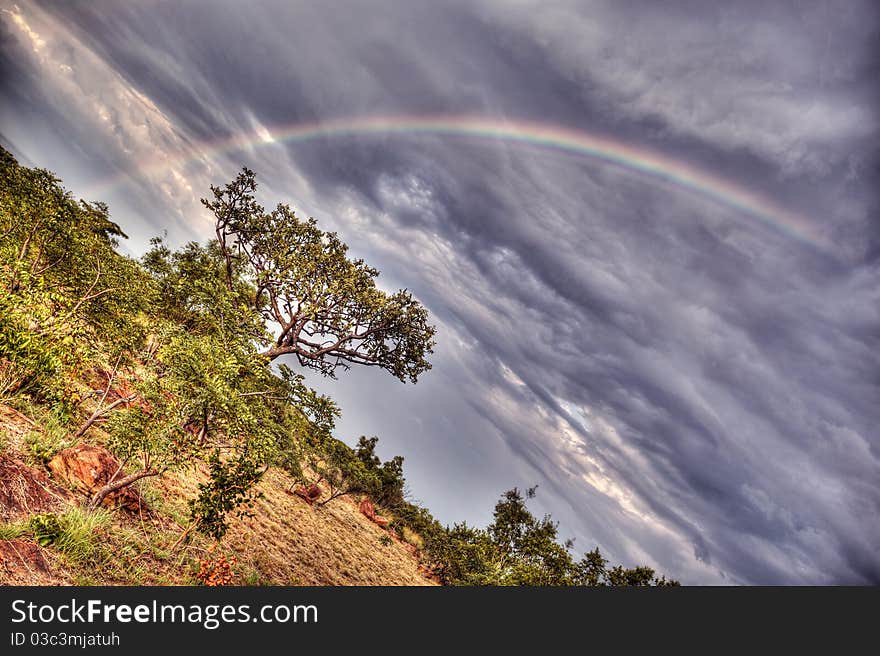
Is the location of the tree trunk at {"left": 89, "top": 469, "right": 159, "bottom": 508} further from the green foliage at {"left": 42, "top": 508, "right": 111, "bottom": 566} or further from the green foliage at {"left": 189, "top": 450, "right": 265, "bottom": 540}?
the green foliage at {"left": 189, "top": 450, "right": 265, "bottom": 540}

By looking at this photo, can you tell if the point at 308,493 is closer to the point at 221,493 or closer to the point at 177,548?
the point at 177,548

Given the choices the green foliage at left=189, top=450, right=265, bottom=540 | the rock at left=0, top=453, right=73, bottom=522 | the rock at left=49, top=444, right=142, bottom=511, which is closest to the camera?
the rock at left=0, top=453, right=73, bottom=522

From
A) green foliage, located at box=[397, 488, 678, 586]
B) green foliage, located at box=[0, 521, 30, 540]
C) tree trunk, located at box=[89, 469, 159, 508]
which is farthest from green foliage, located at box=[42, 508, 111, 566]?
green foliage, located at box=[397, 488, 678, 586]

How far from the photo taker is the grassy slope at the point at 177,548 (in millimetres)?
6301

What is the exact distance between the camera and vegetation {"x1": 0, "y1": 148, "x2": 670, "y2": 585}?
7.03m

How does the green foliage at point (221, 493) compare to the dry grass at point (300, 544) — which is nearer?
the green foliage at point (221, 493)

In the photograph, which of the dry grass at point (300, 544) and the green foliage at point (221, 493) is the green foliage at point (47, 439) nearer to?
the dry grass at point (300, 544)

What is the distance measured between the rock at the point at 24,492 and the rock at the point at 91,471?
1.79ft

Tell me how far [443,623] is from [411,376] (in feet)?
48.6

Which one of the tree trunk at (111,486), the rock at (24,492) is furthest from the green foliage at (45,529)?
the tree trunk at (111,486)

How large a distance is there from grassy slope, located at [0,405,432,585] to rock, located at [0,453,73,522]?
16 cm

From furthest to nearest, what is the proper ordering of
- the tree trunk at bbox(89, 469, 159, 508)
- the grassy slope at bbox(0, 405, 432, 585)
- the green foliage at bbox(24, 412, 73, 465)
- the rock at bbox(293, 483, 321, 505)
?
the rock at bbox(293, 483, 321, 505) → the green foliage at bbox(24, 412, 73, 465) → the tree trunk at bbox(89, 469, 159, 508) → the grassy slope at bbox(0, 405, 432, 585)

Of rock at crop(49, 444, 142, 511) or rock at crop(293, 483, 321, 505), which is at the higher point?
rock at crop(49, 444, 142, 511)

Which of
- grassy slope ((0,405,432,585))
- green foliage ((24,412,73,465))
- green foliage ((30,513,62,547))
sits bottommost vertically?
grassy slope ((0,405,432,585))
